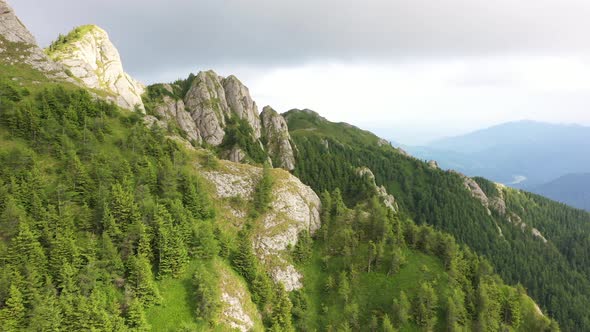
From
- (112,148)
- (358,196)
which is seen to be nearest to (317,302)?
(112,148)

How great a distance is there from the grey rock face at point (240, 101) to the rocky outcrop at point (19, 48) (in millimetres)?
91116

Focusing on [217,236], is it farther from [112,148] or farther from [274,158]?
[274,158]

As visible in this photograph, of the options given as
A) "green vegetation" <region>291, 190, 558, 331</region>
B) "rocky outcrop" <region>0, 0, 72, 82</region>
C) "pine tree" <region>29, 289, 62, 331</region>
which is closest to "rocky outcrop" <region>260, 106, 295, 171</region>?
"green vegetation" <region>291, 190, 558, 331</region>

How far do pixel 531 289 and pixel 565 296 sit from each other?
15.1 m

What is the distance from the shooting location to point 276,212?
8712 cm

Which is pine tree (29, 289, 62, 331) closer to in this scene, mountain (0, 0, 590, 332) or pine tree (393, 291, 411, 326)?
mountain (0, 0, 590, 332)

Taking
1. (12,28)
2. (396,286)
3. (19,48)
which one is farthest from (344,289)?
(12,28)

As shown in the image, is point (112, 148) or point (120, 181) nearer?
point (120, 181)

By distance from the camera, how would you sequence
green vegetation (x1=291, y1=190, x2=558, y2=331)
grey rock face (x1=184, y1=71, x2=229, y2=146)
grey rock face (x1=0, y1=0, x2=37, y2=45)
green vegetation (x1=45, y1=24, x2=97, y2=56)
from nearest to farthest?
1. green vegetation (x1=291, y1=190, x2=558, y2=331)
2. grey rock face (x1=0, y1=0, x2=37, y2=45)
3. green vegetation (x1=45, y1=24, x2=97, y2=56)
4. grey rock face (x1=184, y1=71, x2=229, y2=146)

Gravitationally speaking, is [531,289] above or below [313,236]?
below

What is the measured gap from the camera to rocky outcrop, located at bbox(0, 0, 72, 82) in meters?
103

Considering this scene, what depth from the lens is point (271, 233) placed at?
82.9 meters

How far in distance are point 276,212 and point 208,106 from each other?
101 metres

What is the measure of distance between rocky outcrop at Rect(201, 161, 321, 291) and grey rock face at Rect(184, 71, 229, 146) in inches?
2709
